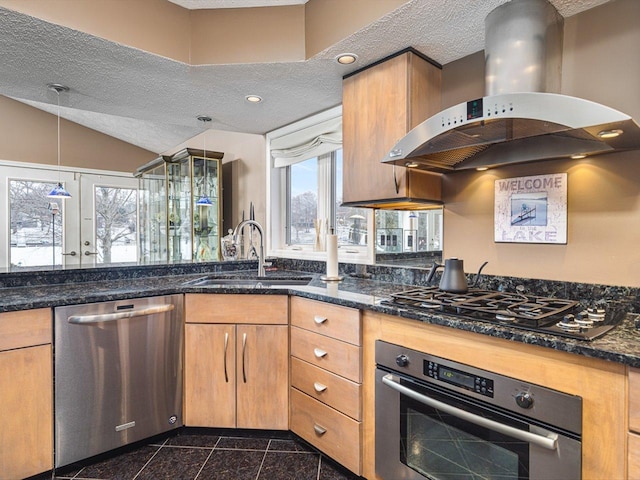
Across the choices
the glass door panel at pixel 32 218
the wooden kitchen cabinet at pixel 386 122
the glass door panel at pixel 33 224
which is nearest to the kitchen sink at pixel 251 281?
the wooden kitchen cabinet at pixel 386 122

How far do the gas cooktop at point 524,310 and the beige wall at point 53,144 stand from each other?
17.2 ft

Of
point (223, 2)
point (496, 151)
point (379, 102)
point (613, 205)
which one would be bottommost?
point (613, 205)

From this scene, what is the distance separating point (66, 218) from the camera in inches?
188

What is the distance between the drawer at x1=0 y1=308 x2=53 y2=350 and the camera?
1.55m

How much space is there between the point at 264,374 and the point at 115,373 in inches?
30.4

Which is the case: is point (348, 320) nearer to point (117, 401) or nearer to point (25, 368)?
point (117, 401)

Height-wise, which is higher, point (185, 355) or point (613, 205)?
point (613, 205)

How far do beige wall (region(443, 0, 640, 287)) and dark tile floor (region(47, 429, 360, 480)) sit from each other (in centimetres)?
137

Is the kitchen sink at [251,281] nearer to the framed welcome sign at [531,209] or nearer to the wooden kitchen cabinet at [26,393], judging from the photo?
the wooden kitchen cabinet at [26,393]

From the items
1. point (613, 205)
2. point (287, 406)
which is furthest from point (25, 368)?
point (613, 205)

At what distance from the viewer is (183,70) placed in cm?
205

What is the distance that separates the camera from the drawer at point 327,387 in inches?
64.8

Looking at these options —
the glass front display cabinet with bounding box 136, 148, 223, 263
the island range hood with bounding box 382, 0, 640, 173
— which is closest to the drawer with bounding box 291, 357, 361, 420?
the island range hood with bounding box 382, 0, 640, 173

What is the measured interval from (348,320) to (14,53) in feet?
7.26
